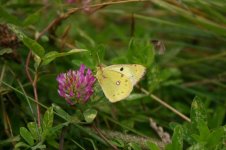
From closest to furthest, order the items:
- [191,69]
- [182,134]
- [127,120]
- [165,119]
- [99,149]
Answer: [182,134], [99,149], [127,120], [165,119], [191,69]

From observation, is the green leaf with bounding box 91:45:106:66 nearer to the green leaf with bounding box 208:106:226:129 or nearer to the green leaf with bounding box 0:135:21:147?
the green leaf with bounding box 0:135:21:147

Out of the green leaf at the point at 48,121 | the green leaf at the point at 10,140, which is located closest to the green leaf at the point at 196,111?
the green leaf at the point at 48,121

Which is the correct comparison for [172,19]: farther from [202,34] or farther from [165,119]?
[165,119]

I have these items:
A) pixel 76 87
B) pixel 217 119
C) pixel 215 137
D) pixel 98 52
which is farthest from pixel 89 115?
pixel 217 119

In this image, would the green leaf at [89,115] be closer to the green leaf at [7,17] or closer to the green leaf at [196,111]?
the green leaf at [196,111]

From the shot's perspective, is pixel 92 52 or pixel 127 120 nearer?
pixel 92 52

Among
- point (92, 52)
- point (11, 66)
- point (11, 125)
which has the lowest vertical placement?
point (11, 125)

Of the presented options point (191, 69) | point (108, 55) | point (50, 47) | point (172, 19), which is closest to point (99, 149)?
point (50, 47)

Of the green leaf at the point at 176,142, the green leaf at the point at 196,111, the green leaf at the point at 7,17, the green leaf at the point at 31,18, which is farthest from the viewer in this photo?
the green leaf at the point at 31,18

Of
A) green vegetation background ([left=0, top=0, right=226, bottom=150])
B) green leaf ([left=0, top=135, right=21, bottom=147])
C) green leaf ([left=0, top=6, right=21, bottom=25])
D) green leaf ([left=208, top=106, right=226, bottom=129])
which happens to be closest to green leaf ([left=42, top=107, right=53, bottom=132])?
green vegetation background ([left=0, top=0, right=226, bottom=150])
